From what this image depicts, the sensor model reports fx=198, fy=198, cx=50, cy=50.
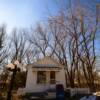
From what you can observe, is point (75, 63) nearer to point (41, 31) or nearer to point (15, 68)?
point (41, 31)

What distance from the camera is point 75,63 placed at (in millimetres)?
30688

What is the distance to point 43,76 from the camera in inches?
861

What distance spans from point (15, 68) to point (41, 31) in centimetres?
2171

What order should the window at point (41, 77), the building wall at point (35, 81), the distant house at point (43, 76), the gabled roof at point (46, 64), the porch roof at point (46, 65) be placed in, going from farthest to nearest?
the gabled roof at point (46, 64) < the window at point (41, 77) < the porch roof at point (46, 65) < the distant house at point (43, 76) < the building wall at point (35, 81)

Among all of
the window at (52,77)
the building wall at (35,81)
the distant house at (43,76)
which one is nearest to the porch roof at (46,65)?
the distant house at (43,76)

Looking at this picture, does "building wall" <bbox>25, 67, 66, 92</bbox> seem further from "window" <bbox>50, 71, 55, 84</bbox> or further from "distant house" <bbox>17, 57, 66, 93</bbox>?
"window" <bbox>50, 71, 55, 84</bbox>

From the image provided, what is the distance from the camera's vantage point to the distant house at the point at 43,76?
21062 millimetres

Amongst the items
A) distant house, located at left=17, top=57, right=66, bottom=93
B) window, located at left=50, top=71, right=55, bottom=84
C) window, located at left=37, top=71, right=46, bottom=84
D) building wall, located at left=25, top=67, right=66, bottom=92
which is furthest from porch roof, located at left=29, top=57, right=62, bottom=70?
window, located at left=50, top=71, right=55, bottom=84

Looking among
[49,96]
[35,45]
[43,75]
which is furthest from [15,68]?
[35,45]

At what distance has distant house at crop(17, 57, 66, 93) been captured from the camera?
2106cm

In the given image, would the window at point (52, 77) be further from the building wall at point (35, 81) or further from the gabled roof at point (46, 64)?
the gabled roof at point (46, 64)

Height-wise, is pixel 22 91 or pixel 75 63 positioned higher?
pixel 75 63

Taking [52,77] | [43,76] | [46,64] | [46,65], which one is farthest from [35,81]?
[46,64]

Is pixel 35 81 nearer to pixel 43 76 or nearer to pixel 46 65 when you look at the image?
pixel 43 76
